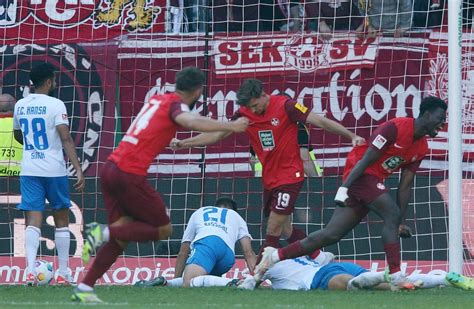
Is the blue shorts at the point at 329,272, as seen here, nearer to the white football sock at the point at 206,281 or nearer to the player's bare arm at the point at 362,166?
the player's bare arm at the point at 362,166

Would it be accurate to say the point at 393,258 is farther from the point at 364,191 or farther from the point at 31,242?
the point at 31,242

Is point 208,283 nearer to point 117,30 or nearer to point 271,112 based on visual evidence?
point 271,112

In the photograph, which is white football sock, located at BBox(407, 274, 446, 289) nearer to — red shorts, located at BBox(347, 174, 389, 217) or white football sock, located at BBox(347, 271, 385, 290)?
white football sock, located at BBox(347, 271, 385, 290)

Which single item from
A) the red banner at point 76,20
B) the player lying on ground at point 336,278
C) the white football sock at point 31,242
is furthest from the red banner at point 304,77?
the player lying on ground at point 336,278

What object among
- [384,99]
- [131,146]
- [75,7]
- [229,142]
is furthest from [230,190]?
[131,146]

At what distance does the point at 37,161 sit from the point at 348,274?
118 inches

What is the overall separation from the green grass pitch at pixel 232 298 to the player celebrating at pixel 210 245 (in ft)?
2.25

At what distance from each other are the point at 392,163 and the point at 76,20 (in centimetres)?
537

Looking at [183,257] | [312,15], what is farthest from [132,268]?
[312,15]

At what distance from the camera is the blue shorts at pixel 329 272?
10867 millimetres

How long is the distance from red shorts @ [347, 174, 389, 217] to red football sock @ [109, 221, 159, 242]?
223 cm

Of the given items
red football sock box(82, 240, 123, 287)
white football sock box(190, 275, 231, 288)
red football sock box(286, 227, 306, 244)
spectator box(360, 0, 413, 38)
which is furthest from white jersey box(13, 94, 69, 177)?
spectator box(360, 0, 413, 38)

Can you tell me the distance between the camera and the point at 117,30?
1481 cm

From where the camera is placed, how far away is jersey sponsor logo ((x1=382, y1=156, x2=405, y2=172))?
1091 cm
